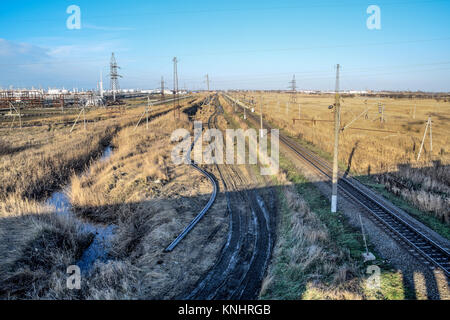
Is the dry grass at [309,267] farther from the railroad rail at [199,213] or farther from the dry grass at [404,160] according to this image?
the dry grass at [404,160]

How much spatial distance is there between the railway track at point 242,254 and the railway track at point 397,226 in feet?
14.4

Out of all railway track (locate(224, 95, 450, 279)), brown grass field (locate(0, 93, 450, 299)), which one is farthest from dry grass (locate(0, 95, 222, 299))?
railway track (locate(224, 95, 450, 279))

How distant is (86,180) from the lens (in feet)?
54.4

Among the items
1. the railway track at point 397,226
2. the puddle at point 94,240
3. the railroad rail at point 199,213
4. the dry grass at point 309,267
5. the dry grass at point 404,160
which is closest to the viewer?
the dry grass at point 309,267

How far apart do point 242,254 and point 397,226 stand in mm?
6277

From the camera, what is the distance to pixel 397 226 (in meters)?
10.5

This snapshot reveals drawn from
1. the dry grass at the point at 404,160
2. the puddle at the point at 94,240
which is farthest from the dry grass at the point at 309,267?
the puddle at the point at 94,240

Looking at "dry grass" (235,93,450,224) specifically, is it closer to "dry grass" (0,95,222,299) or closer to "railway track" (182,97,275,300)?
"railway track" (182,97,275,300)

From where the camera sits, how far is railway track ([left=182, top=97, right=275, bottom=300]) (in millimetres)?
7309

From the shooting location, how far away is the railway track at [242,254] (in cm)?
731

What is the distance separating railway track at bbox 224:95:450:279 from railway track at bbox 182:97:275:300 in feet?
14.4

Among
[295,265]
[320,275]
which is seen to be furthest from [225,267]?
[320,275]

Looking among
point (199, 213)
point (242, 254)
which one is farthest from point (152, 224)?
point (242, 254)

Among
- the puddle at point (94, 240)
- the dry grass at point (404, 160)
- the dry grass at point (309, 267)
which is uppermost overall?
the dry grass at point (404, 160)
